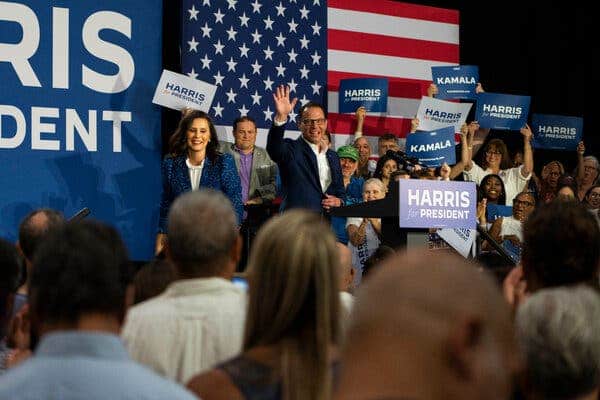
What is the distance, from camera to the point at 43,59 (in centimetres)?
734

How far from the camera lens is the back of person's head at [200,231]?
76.5 inches

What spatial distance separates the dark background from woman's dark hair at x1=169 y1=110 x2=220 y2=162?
13.9ft

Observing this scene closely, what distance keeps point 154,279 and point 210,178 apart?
3775mm

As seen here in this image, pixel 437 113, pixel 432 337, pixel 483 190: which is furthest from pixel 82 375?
pixel 437 113

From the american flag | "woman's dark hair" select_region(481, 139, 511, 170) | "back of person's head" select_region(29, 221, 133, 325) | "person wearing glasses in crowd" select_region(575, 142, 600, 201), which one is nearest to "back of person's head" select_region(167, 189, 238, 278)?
"back of person's head" select_region(29, 221, 133, 325)

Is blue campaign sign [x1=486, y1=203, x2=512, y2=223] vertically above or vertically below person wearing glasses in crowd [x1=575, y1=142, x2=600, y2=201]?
below

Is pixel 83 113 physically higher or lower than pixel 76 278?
higher

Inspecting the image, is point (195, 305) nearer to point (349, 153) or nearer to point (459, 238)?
point (459, 238)

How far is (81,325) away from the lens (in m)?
1.30

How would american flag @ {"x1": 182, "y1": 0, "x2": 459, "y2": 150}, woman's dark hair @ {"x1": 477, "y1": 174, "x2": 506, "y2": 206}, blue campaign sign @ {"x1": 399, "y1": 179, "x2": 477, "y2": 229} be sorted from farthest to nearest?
american flag @ {"x1": 182, "y1": 0, "x2": 459, "y2": 150} < woman's dark hair @ {"x1": 477, "y1": 174, "x2": 506, "y2": 206} < blue campaign sign @ {"x1": 399, "y1": 179, "x2": 477, "y2": 229}

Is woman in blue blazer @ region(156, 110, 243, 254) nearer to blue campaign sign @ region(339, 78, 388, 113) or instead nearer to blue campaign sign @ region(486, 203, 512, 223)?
blue campaign sign @ region(486, 203, 512, 223)

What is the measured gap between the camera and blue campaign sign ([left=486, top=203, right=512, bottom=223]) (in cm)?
725

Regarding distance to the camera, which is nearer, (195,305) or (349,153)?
(195,305)

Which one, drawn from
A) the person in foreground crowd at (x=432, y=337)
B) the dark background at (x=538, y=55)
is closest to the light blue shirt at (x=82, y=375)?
the person in foreground crowd at (x=432, y=337)
